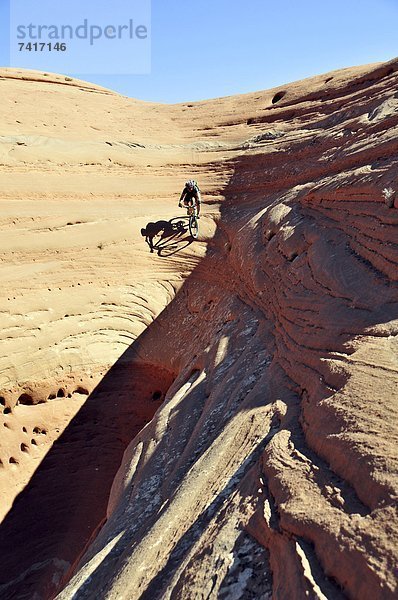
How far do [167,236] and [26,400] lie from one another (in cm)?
413

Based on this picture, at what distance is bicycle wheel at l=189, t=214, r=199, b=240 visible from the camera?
34.1ft

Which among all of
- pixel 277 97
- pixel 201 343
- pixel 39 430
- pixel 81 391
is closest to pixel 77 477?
pixel 39 430

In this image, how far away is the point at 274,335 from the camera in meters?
5.54

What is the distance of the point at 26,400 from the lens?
854 cm

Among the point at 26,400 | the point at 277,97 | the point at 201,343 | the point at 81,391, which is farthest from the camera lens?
the point at 277,97

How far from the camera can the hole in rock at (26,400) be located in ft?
27.8

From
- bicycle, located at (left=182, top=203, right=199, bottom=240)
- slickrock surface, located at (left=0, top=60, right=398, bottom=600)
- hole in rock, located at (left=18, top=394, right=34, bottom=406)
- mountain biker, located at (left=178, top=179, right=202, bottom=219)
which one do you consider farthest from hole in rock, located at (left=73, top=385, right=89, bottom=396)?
mountain biker, located at (left=178, top=179, right=202, bottom=219)

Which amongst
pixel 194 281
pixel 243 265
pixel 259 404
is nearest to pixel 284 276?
pixel 243 265

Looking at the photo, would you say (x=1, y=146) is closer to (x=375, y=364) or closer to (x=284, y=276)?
(x=284, y=276)

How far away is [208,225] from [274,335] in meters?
5.63

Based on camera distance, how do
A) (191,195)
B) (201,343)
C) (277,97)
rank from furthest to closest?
1. (277,97)
2. (191,195)
3. (201,343)

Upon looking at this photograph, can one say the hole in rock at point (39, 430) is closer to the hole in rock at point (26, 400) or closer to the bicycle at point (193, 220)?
the hole in rock at point (26, 400)

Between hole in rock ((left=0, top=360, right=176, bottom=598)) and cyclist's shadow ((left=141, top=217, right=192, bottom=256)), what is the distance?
2355mm

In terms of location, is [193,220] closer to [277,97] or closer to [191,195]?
[191,195]
